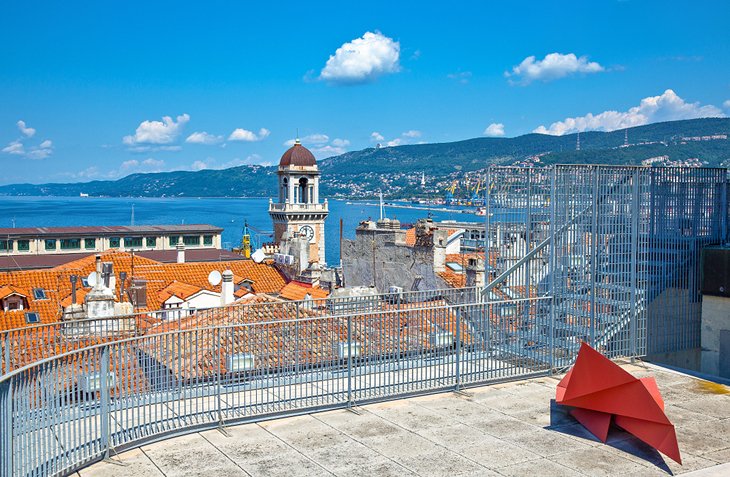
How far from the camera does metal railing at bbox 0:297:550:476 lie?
27.7 feet

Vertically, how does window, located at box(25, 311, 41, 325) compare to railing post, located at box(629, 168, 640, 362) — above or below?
below

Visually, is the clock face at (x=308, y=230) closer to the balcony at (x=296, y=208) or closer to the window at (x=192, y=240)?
the balcony at (x=296, y=208)

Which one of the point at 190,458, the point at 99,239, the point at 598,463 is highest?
the point at 190,458

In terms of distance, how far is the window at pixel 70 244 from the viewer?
9419 centimetres

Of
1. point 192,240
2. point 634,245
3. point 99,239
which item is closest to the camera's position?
point 634,245

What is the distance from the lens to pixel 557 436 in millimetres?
10539

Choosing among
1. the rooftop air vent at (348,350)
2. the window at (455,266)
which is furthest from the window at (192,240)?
the rooftop air vent at (348,350)

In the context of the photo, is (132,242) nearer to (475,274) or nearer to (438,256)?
(438,256)

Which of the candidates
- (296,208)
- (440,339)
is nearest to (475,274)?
(440,339)

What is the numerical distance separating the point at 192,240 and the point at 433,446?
93.1 metres

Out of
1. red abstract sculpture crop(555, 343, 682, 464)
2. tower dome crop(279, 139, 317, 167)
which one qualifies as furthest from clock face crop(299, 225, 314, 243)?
red abstract sculpture crop(555, 343, 682, 464)

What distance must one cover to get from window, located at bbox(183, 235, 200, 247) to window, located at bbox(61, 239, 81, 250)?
41.6 ft

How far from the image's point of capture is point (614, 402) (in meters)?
10.4

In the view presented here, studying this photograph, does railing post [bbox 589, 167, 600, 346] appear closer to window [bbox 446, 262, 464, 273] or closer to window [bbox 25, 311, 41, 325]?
window [bbox 25, 311, 41, 325]
